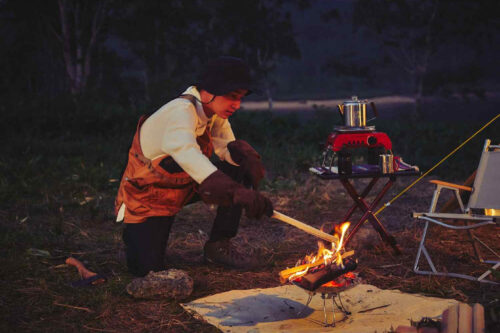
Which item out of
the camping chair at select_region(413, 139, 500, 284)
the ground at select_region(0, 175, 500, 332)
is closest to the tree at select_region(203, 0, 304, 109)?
the ground at select_region(0, 175, 500, 332)

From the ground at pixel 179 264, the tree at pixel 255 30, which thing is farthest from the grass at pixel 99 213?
the tree at pixel 255 30

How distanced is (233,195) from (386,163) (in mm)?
1492

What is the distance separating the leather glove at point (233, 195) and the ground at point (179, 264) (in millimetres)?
780

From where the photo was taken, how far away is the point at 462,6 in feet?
73.1

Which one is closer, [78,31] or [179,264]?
[179,264]

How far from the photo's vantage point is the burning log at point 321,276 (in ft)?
10.7

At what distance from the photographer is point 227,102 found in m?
3.90

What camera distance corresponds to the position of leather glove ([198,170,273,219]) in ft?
11.1

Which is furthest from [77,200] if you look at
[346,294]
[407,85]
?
[407,85]

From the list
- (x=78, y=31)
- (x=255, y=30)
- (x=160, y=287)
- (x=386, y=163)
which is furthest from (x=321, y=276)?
(x=255, y=30)

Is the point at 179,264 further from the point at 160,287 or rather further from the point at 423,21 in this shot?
the point at 423,21

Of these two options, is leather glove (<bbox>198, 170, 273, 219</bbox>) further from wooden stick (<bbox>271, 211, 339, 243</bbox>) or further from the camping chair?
the camping chair

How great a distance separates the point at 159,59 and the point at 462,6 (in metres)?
14.3

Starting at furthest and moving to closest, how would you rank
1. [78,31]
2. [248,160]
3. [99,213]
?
[78,31], [99,213], [248,160]
